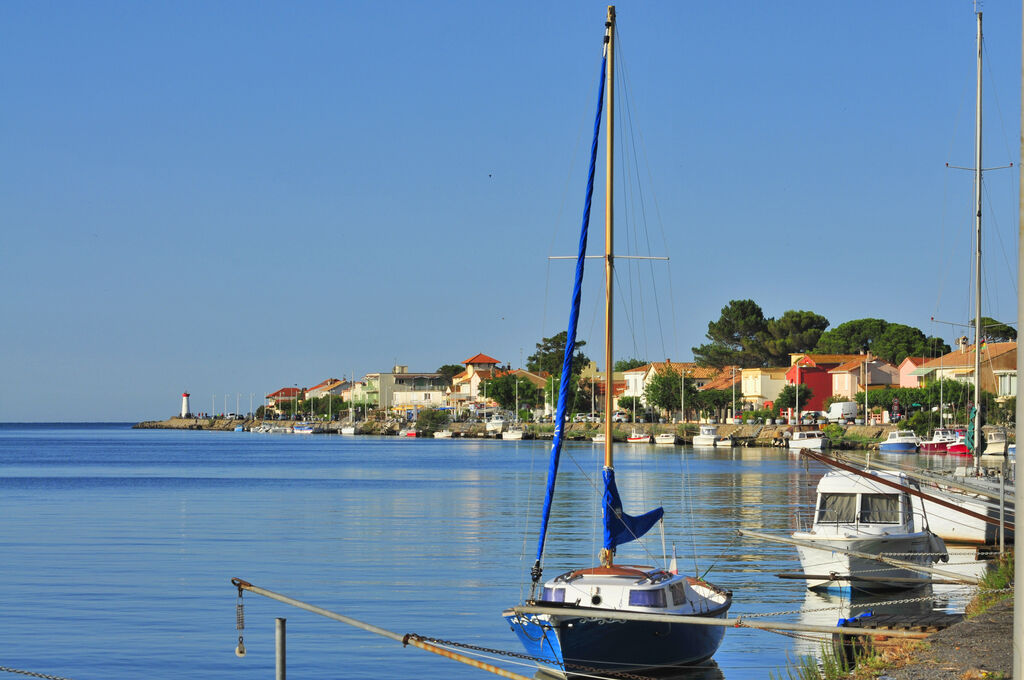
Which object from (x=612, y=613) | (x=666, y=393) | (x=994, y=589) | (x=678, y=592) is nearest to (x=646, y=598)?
(x=678, y=592)

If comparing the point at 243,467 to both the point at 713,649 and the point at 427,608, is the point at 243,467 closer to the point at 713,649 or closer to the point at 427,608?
the point at 427,608

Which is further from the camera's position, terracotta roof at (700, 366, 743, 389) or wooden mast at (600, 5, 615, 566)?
terracotta roof at (700, 366, 743, 389)

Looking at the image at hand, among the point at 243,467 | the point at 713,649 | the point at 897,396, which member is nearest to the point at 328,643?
the point at 713,649

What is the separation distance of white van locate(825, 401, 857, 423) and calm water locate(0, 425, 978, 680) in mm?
67111

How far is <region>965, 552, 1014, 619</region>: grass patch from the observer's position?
21.4 meters

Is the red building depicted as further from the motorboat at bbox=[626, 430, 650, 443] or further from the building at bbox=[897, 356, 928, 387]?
the motorboat at bbox=[626, 430, 650, 443]

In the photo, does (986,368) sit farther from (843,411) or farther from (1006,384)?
(843,411)

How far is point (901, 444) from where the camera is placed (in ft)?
365

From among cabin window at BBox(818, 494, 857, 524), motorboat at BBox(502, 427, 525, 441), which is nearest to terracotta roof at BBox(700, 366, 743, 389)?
motorboat at BBox(502, 427, 525, 441)

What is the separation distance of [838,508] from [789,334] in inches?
6431

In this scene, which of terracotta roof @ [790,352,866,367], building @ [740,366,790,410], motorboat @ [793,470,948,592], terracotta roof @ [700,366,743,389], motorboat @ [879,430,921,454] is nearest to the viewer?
motorboat @ [793,470,948,592]

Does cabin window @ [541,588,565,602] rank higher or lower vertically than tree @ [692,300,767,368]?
lower

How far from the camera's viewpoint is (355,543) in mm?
43844

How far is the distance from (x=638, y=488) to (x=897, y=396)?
76501 millimetres
